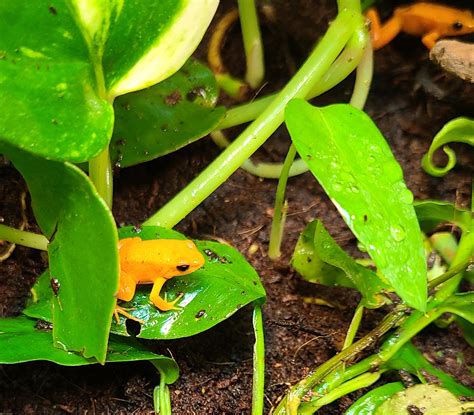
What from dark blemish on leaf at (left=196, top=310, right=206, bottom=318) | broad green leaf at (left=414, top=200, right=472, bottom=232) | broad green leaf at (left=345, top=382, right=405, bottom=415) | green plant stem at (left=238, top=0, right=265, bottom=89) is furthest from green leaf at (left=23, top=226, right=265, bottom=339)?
green plant stem at (left=238, top=0, right=265, bottom=89)

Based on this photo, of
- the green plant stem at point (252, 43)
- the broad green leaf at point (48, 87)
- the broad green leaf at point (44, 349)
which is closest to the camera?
the broad green leaf at point (48, 87)

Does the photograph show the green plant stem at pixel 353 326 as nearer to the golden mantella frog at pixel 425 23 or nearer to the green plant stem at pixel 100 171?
the green plant stem at pixel 100 171

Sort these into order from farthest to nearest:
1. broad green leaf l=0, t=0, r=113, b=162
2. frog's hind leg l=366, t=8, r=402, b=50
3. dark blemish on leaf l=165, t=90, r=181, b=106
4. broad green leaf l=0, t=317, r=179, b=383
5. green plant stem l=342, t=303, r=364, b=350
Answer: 1. frog's hind leg l=366, t=8, r=402, b=50
2. dark blemish on leaf l=165, t=90, r=181, b=106
3. green plant stem l=342, t=303, r=364, b=350
4. broad green leaf l=0, t=317, r=179, b=383
5. broad green leaf l=0, t=0, r=113, b=162

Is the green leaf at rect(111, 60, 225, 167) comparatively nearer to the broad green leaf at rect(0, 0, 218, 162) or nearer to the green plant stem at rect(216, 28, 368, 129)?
the green plant stem at rect(216, 28, 368, 129)

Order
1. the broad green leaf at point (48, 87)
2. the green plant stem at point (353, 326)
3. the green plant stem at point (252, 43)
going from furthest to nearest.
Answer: the green plant stem at point (252, 43), the green plant stem at point (353, 326), the broad green leaf at point (48, 87)

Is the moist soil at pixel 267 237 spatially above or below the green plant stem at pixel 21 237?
below

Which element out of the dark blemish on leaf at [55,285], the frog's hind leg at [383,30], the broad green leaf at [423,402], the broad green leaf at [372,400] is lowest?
the broad green leaf at [372,400]

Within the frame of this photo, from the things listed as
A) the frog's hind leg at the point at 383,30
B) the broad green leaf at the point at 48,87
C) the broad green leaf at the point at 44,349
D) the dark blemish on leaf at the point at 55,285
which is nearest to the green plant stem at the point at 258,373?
the broad green leaf at the point at 44,349

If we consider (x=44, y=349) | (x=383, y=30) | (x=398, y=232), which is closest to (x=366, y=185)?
(x=398, y=232)

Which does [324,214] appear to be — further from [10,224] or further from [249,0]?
[10,224]
